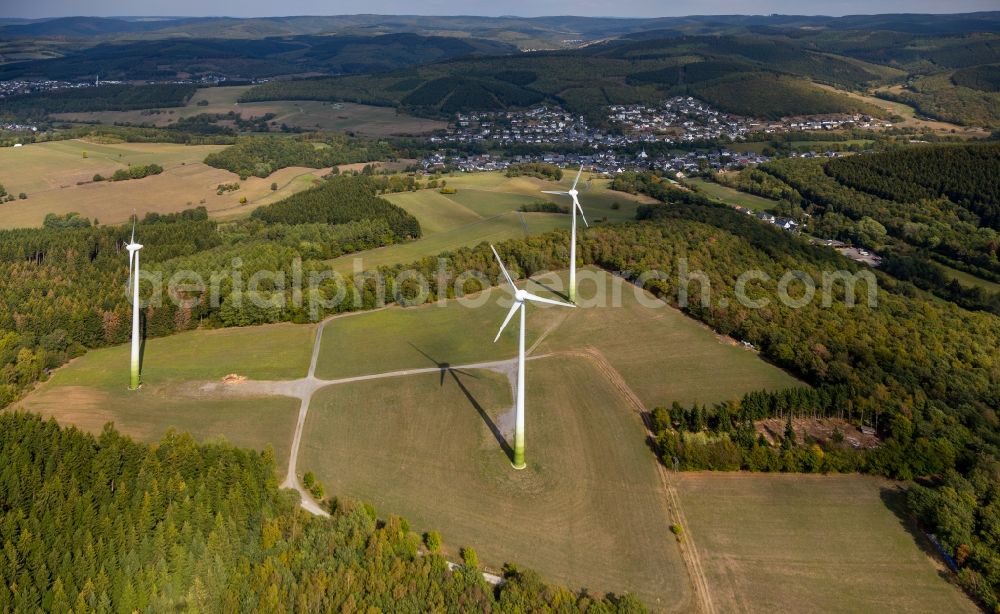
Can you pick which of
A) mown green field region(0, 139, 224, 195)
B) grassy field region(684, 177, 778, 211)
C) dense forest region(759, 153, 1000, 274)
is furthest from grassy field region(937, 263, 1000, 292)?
mown green field region(0, 139, 224, 195)

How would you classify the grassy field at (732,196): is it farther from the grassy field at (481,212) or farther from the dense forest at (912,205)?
the grassy field at (481,212)

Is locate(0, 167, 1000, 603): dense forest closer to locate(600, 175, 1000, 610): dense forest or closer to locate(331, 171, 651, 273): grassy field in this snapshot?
locate(600, 175, 1000, 610): dense forest

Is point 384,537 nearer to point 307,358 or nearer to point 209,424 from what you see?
point 209,424

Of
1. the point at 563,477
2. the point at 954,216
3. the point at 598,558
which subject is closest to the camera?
the point at 598,558

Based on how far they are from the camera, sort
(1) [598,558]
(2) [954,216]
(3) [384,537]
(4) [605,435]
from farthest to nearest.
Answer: (2) [954,216] → (4) [605,435] → (1) [598,558] → (3) [384,537]

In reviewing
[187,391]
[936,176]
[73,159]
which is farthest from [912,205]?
[73,159]

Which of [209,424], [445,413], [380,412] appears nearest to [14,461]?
[209,424]
